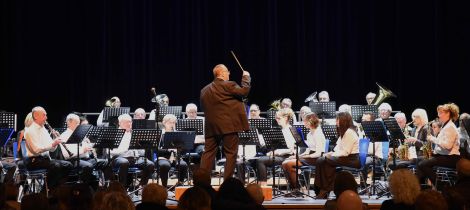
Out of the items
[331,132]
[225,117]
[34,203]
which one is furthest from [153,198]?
[331,132]

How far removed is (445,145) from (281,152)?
2.69 metres

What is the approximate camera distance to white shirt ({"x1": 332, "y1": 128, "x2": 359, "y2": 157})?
387 inches

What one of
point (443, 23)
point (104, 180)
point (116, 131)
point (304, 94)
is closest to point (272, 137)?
point (116, 131)

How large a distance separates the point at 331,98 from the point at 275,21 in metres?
2.23

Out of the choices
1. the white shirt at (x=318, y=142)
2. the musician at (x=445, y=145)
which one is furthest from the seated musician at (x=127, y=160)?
the musician at (x=445, y=145)

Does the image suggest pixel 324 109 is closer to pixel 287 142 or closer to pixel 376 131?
pixel 287 142

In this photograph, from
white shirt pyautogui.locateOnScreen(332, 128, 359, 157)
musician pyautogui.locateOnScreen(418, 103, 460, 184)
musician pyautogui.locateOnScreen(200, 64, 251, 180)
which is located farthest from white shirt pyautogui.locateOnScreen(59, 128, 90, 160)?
musician pyautogui.locateOnScreen(418, 103, 460, 184)

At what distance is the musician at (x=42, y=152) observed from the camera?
9953 mm

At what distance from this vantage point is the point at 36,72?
16.0m

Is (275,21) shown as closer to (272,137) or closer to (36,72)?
(36,72)

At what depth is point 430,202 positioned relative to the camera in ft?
16.0

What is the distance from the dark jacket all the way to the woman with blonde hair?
360cm

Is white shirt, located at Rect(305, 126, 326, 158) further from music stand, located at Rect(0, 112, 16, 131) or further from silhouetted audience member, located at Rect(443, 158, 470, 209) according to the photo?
music stand, located at Rect(0, 112, 16, 131)

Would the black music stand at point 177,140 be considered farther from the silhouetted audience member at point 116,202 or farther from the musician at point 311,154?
the silhouetted audience member at point 116,202
